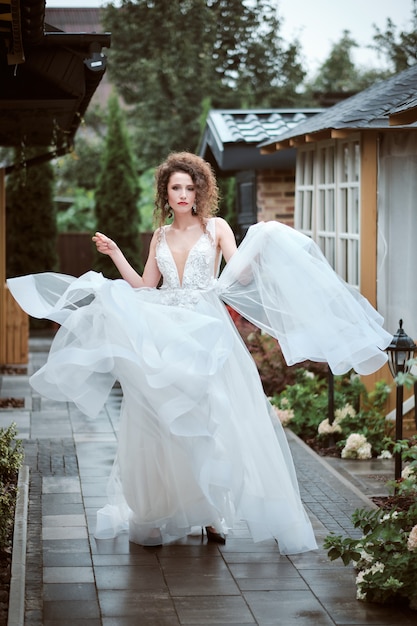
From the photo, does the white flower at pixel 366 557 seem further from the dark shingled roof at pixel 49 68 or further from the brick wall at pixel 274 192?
the brick wall at pixel 274 192

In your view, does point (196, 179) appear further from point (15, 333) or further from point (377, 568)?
point (15, 333)

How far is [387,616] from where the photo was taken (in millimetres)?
4359

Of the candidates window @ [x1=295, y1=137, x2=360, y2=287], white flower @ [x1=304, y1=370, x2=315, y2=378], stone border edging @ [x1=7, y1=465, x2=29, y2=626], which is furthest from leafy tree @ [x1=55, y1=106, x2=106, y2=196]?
stone border edging @ [x1=7, y1=465, x2=29, y2=626]

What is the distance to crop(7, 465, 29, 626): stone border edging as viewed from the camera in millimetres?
4203

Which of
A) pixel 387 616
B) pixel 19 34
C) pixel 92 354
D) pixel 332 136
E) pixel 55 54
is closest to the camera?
pixel 387 616

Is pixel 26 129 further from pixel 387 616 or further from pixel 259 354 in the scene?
pixel 387 616

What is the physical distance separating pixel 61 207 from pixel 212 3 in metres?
7.16

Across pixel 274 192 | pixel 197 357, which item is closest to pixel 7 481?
pixel 197 357

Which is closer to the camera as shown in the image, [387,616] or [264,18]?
[387,616]

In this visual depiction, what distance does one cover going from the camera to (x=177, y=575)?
16.0ft

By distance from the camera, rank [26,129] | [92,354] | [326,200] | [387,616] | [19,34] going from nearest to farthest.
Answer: [387,616] < [92,354] < [19,34] < [326,200] < [26,129]

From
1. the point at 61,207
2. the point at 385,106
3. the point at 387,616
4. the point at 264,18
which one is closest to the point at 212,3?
the point at 264,18

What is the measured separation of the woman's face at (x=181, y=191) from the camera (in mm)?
5637

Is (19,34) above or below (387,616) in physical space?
above
